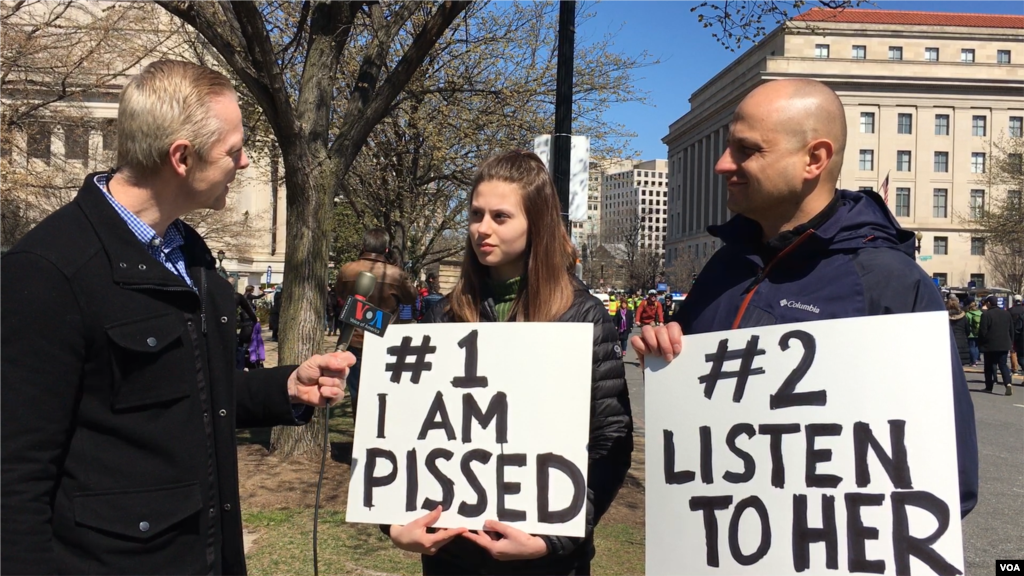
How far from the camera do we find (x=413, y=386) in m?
2.24

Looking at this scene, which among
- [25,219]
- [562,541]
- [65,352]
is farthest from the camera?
[25,219]

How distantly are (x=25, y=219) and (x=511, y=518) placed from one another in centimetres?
2158

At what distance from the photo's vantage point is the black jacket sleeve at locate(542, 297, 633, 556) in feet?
7.48

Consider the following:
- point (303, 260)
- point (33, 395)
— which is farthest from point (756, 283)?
point (303, 260)

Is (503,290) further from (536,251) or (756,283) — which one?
(756,283)

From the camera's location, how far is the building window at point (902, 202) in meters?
75.2

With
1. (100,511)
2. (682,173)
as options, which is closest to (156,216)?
(100,511)

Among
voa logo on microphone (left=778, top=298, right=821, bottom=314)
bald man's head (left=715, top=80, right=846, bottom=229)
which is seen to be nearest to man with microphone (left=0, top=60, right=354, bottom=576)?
bald man's head (left=715, top=80, right=846, bottom=229)

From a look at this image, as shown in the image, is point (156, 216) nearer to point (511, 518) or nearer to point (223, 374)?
point (223, 374)

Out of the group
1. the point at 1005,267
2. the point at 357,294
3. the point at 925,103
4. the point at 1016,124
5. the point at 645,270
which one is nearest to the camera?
the point at 357,294

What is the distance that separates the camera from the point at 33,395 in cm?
167

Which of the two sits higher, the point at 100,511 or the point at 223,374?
the point at 223,374

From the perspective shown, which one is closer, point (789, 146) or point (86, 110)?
point (789, 146)

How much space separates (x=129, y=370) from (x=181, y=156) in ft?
1.80
